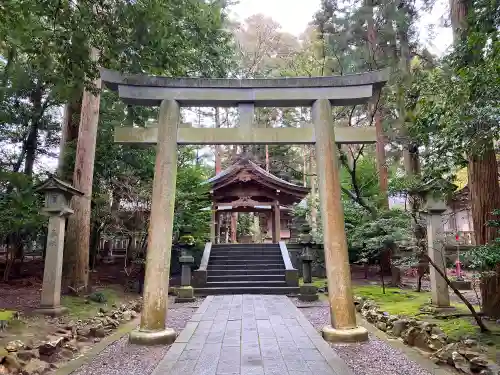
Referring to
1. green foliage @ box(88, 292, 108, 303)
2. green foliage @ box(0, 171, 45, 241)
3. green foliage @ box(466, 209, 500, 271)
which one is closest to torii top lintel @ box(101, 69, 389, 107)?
green foliage @ box(466, 209, 500, 271)

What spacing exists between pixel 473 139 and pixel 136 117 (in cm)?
892

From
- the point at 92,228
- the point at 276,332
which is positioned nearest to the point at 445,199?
the point at 276,332

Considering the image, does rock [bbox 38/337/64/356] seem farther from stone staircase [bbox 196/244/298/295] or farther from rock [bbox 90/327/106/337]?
stone staircase [bbox 196/244/298/295]

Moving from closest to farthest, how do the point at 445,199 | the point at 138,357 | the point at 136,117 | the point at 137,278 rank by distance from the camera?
the point at 138,357 → the point at 445,199 → the point at 136,117 → the point at 137,278

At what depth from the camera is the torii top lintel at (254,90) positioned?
19.0 ft

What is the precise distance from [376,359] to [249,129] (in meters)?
3.56

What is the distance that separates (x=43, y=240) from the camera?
544 inches

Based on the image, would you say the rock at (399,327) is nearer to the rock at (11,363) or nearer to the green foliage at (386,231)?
the green foliage at (386,231)

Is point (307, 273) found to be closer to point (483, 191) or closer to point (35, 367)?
point (483, 191)

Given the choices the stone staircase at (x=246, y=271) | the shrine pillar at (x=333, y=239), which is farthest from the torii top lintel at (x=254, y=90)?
the stone staircase at (x=246, y=271)

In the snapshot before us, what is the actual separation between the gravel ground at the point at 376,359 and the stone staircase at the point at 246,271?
650 centimetres

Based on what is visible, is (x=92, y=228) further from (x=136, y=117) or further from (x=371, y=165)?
(x=371, y=165)

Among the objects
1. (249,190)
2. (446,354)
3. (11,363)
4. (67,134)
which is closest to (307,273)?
(446,354)

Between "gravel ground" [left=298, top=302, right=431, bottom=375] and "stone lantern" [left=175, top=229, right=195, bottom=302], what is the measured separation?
20.4ft
